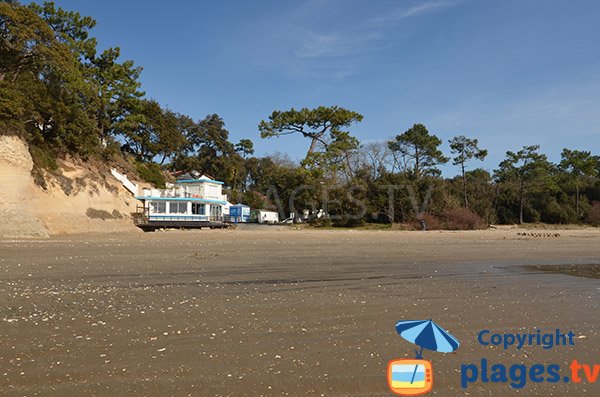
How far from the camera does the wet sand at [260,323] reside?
3588mm

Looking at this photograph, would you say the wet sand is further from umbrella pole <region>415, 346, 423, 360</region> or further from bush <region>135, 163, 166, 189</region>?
bush <region>135, 163, 166, 189</region>

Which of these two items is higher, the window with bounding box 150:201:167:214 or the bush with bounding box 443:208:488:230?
the window with bounding box 150:201:167:214

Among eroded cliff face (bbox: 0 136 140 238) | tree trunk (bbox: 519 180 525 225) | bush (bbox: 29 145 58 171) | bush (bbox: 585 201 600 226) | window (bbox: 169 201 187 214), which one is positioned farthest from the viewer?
tree trunk (bbox: 519 180 525 225)

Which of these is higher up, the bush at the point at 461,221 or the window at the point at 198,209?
the window at the point at 198,209

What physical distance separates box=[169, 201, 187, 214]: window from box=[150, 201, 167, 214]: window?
1.99ft

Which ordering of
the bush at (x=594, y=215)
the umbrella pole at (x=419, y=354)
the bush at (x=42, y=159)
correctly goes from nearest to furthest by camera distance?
the umbrella pole at (x=419, y=354) → the bush at (x=42, y=159) → the bush at (x=594, y=215)

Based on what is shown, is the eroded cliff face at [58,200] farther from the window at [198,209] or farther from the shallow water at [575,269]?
the shallow water at [575,269]

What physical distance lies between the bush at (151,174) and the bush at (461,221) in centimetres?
3131

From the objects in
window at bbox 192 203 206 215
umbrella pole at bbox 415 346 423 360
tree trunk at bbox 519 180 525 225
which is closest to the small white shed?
window at bbox 192 203 206 215

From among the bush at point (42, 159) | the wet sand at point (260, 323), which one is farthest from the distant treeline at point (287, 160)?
the wet sand at point (260, 323)

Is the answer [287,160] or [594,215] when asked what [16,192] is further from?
[594,215]

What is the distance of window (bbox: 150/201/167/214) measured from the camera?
139 feet

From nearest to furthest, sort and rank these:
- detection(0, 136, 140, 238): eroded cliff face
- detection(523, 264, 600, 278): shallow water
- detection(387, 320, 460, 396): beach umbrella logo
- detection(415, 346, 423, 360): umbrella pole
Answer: detection(387, 320, 460, 396): beach umbrella logo → detection(415, 346, 423, 360): umbrella pole → detection(523, 264, 600, 278): shallow water → detection(0, 136, 140, 238): eroded cliff face

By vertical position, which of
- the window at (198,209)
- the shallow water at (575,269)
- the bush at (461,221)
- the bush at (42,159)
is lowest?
the shallow water at (575,269)
